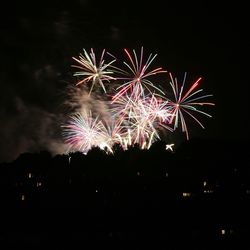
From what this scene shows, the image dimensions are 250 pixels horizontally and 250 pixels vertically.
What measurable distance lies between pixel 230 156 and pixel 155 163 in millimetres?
6767

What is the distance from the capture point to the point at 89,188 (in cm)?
4200

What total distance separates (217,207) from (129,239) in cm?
759

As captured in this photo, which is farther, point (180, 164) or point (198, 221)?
point (180, 164)

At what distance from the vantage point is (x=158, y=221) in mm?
36281

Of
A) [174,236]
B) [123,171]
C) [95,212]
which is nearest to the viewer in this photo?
[174,236]

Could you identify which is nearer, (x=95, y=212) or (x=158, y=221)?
(x=158, y=221)

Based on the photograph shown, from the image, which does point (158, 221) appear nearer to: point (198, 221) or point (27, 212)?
point (198, 221)

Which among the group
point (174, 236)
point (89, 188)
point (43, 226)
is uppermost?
point (89, 188)

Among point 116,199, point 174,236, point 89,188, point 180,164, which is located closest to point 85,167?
point 89,188

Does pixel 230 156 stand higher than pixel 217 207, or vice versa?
pixel 230 156

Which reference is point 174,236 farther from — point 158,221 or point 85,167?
point 85,167

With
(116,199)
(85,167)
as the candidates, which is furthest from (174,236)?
(85,167)

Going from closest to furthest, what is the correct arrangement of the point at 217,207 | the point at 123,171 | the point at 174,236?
1. the point at 174,236
2. the point at 217,207
3. the point at 123,171

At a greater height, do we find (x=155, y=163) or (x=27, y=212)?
(x=155, y=163)
